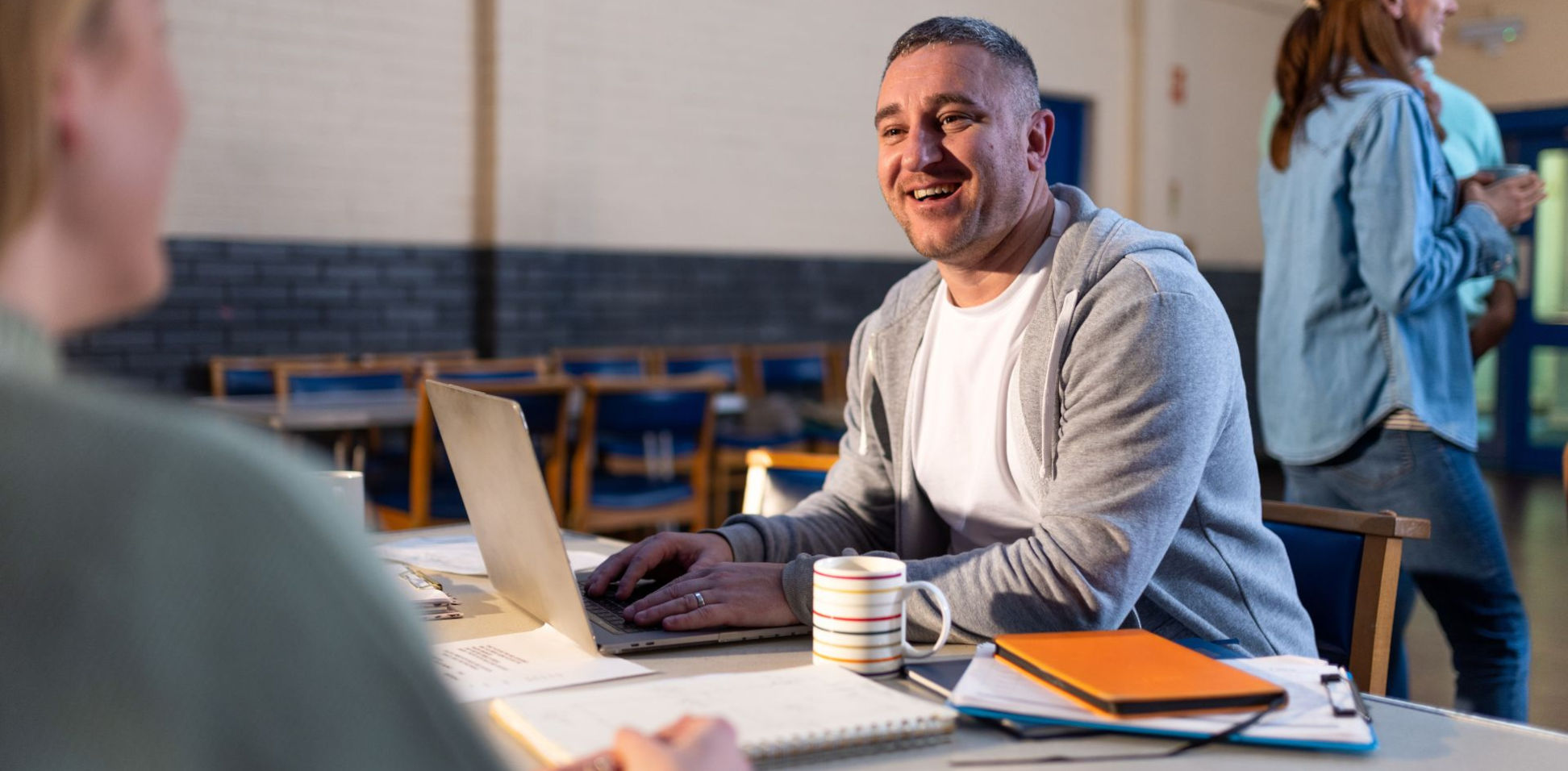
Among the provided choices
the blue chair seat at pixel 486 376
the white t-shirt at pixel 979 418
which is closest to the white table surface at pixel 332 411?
the blue chair seat at pixel 486 376

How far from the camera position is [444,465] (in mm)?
4188

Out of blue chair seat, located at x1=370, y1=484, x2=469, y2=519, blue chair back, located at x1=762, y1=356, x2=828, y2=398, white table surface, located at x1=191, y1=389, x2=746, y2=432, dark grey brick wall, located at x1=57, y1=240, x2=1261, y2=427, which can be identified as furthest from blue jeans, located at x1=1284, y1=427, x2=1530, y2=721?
blue chair back, located at x1=762, y1=356, x2=828, y2=398

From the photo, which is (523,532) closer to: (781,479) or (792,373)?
(781,479)

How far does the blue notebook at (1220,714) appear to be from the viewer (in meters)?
1.06

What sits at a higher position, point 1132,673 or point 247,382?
point 1132,673

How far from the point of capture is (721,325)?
722 centimetres

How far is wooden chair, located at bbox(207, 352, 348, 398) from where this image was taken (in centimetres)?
543

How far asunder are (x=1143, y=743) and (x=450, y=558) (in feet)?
3.72

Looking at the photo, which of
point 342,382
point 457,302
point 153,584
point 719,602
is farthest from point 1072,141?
point 153,584

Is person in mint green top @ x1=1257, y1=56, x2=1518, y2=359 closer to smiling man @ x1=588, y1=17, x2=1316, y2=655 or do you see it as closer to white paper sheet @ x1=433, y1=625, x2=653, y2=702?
smiling man @ x1=588, y1=17, x2=1316, y2=655

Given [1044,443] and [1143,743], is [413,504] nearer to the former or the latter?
[1044,443]

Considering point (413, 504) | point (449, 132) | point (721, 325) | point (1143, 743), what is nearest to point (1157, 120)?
point (721, 325)

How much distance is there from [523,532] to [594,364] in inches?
198

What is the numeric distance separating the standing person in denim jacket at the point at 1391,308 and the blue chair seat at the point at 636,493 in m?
2.48
